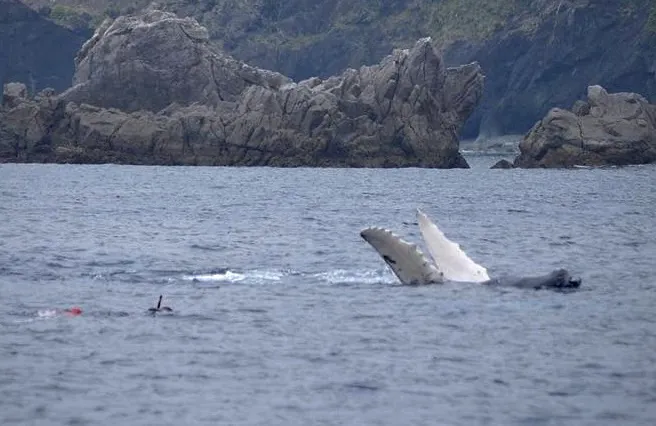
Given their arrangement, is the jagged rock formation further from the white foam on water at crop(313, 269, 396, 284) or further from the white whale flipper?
the white whale flipper

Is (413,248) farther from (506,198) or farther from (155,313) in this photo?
(506,198)

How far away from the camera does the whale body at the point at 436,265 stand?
35.2 metres

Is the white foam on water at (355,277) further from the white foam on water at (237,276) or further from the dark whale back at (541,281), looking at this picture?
the dark whale back at (541,281)

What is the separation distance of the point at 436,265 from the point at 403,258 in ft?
3.23

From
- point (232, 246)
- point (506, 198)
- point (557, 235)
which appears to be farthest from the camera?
point (506, 198)

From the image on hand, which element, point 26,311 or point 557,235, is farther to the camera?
point 557,235

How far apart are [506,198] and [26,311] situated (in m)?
55.3

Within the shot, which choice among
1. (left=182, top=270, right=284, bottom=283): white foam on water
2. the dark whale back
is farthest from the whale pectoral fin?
(left=182, top=270, right=284, bottom=283): white foam on water

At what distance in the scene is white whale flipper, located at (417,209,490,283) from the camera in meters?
35.5

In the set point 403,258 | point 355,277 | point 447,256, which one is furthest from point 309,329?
point 355,277

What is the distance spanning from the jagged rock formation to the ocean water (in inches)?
2525

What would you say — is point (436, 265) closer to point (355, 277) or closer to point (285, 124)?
point (355, 277)

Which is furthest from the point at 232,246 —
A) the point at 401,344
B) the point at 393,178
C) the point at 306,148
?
the point at 306,148

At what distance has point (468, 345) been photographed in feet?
96.6
